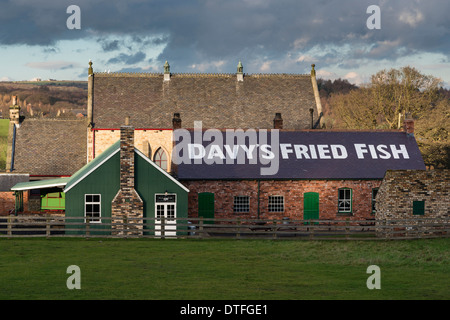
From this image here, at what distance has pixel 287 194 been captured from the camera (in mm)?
41938

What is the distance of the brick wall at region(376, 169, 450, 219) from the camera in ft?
121

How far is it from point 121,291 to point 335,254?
12171mm

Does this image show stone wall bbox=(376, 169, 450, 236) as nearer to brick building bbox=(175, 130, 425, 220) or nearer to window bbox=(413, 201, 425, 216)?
window bbox=(413, 201, 425, 216)

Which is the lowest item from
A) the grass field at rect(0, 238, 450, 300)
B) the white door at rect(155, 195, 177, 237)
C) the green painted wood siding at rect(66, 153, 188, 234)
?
the grass field at rect(0, 238, 450, 300)

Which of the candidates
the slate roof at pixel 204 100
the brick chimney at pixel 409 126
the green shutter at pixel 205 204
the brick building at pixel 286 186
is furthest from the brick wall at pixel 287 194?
the slate roof at pixel 204 100

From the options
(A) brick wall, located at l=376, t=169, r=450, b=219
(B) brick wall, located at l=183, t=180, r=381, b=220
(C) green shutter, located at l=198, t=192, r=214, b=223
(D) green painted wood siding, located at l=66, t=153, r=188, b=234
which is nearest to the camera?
(D) green painted wood siding, located at l=66, t=153, r=188, b=234

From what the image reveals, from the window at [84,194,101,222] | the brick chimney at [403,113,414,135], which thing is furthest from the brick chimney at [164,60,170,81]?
the window at [84,194,101,222]

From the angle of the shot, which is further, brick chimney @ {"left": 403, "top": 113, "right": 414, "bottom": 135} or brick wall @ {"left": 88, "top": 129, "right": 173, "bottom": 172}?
brick wall @ {"left": 88, "top": 129, "right": 173, "bottom": 172}

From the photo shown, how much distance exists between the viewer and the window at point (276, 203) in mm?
41969

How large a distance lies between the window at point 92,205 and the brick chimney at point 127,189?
3.44 feet

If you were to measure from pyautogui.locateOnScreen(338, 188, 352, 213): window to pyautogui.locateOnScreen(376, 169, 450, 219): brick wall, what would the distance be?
16.0 feet
